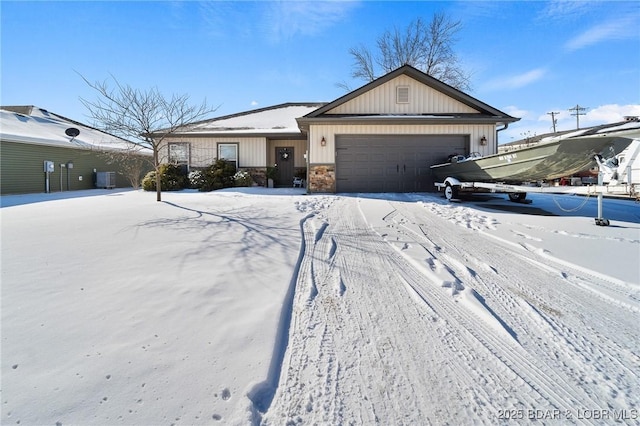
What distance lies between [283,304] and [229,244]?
1732 millimetres

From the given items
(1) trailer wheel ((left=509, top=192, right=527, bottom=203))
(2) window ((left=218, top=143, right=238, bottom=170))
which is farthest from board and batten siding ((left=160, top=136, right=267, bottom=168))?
(1) trailer wheel ((left=509, top=192, right=527, bottom=203))

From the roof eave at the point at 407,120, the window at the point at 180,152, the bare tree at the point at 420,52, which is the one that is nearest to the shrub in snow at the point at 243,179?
the window at the point at 180,152

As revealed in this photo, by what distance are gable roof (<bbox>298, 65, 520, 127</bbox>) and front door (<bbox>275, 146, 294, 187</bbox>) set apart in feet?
12.7

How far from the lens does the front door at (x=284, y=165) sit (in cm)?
1484

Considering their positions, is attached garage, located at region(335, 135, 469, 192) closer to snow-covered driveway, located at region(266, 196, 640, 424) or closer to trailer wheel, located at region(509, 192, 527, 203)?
trailer wheel, located at region(509, 192, 527, 203)

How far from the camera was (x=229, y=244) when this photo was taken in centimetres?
388

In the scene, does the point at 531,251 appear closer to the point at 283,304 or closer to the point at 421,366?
the point at 421,366

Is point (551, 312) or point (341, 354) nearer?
point (341, 354)

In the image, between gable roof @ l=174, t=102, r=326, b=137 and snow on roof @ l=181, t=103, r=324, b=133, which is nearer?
gable roof @ l=174, t=102, r=326, b=137

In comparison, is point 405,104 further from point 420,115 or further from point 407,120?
point 407,120

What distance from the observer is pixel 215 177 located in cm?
1234

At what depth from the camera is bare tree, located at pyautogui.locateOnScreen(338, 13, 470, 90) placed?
72.3 feet

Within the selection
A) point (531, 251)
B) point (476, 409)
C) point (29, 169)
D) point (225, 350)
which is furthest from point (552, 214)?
point (29, 169)

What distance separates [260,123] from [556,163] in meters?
12.0
